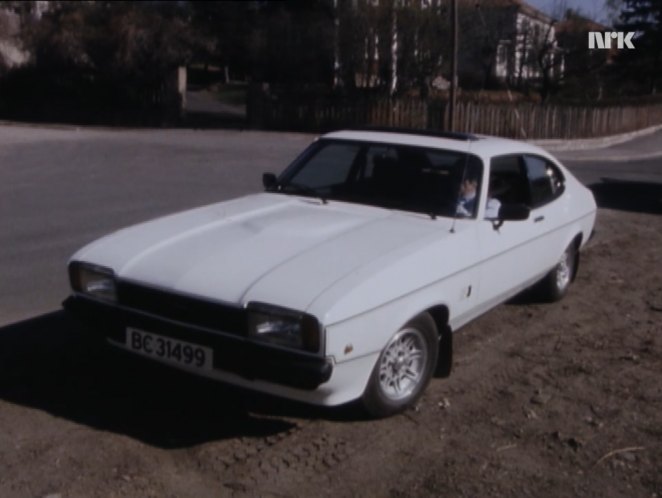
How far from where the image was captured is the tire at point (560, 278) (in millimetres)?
7168

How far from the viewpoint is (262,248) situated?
491 cm

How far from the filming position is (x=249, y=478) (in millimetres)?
4160

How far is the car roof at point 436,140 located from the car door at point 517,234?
9cm

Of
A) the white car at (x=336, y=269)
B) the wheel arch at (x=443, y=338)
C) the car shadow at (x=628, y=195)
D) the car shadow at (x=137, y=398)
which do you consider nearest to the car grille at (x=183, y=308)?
the white car at (x=336, y=269)

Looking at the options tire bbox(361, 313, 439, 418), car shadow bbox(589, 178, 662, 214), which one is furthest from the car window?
car shadow bbox(589, 178, 662, 214)

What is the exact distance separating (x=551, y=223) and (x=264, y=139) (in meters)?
19.1

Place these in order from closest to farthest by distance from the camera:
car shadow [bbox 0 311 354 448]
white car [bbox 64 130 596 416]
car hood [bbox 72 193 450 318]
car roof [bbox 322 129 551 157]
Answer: white car [bbox 64 130 596 416] → car hood [bbox 72 193 450 318] → car shadow [bbox 0 311 354 448] → car roof [bbox 322 129 551 157]

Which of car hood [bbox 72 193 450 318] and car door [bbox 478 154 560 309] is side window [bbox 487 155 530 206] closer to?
car door [bbox 478 154 560 309]

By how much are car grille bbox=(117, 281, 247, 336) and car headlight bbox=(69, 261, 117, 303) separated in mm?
92

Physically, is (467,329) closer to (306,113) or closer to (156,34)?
(306,113)

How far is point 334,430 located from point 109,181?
11.2m

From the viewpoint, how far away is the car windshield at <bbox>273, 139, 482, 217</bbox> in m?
5.80

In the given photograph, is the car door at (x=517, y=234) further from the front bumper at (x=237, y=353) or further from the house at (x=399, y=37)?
the house at (x=399, y=37)

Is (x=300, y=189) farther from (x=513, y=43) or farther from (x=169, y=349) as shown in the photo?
(x=513, y=43)
